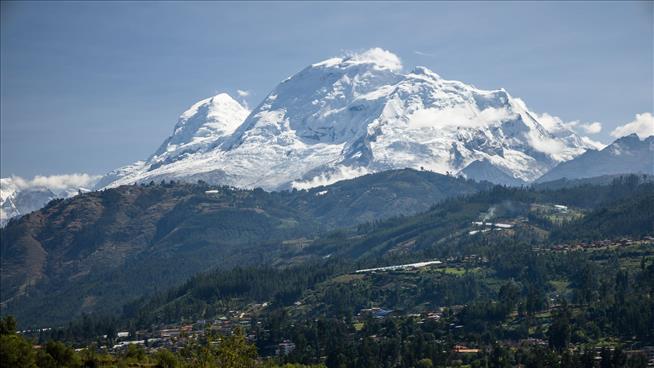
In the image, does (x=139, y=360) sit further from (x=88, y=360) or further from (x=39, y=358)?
(x=39, y=358)

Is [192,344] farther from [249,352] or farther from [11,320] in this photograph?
[11,320]

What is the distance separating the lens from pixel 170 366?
7269 inches

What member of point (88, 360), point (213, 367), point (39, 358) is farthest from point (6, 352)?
point (213, 367)

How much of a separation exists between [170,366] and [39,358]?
83.1ft

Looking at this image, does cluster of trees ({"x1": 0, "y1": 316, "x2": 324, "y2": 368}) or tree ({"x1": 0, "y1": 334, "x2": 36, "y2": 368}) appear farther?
cluster of trees ({"x1": 0, "y1": 316, "x2": 324, "y2": 368})

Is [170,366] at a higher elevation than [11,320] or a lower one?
lower

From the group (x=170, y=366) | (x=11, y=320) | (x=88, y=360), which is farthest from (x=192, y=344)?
(x=11, y=320)

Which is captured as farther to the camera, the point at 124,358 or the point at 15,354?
the point at 124,358

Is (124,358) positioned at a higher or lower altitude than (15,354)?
lower

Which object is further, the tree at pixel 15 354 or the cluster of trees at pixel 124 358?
the cluster of trees at pixel 124 358

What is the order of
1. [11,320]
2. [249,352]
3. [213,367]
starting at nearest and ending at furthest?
[213,367]
[249,352]
[11,320]

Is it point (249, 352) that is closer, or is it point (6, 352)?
point (6, 352)

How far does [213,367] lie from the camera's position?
6452 inches

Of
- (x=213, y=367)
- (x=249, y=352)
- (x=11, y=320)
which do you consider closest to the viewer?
(x=213, y=367)
